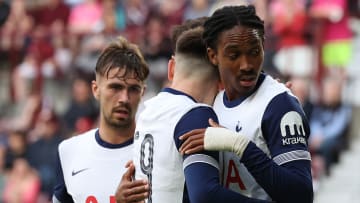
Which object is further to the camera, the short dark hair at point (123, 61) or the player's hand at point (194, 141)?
the short dark hair at point (123, 61)

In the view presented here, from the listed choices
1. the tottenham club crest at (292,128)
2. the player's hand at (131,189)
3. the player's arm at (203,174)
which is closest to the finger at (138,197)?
the player's hand at (131,189)

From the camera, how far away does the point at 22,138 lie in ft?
42.8

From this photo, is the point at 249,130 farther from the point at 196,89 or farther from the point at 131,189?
the point at 131,189

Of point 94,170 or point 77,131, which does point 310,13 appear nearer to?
point 77,131

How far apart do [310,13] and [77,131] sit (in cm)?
317

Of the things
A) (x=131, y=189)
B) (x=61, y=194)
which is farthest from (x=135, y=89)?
(x=131, y=189)

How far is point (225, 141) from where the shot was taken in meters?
4.23

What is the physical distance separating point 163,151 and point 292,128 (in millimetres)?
569

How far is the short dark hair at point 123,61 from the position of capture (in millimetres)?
5570

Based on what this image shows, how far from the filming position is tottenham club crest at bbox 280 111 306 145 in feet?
14.1

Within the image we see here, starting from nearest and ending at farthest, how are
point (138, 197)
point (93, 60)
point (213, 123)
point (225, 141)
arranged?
point (225, 141) < point (213, 123) < point (138, 197) < point (93, 60)

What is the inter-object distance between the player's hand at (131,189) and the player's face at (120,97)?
717 mm

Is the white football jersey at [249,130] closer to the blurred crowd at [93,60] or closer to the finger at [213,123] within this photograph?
the finger at [213,123]

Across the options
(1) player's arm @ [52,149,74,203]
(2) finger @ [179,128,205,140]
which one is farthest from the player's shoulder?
(1) player's arm @ [52,149,74,203]
